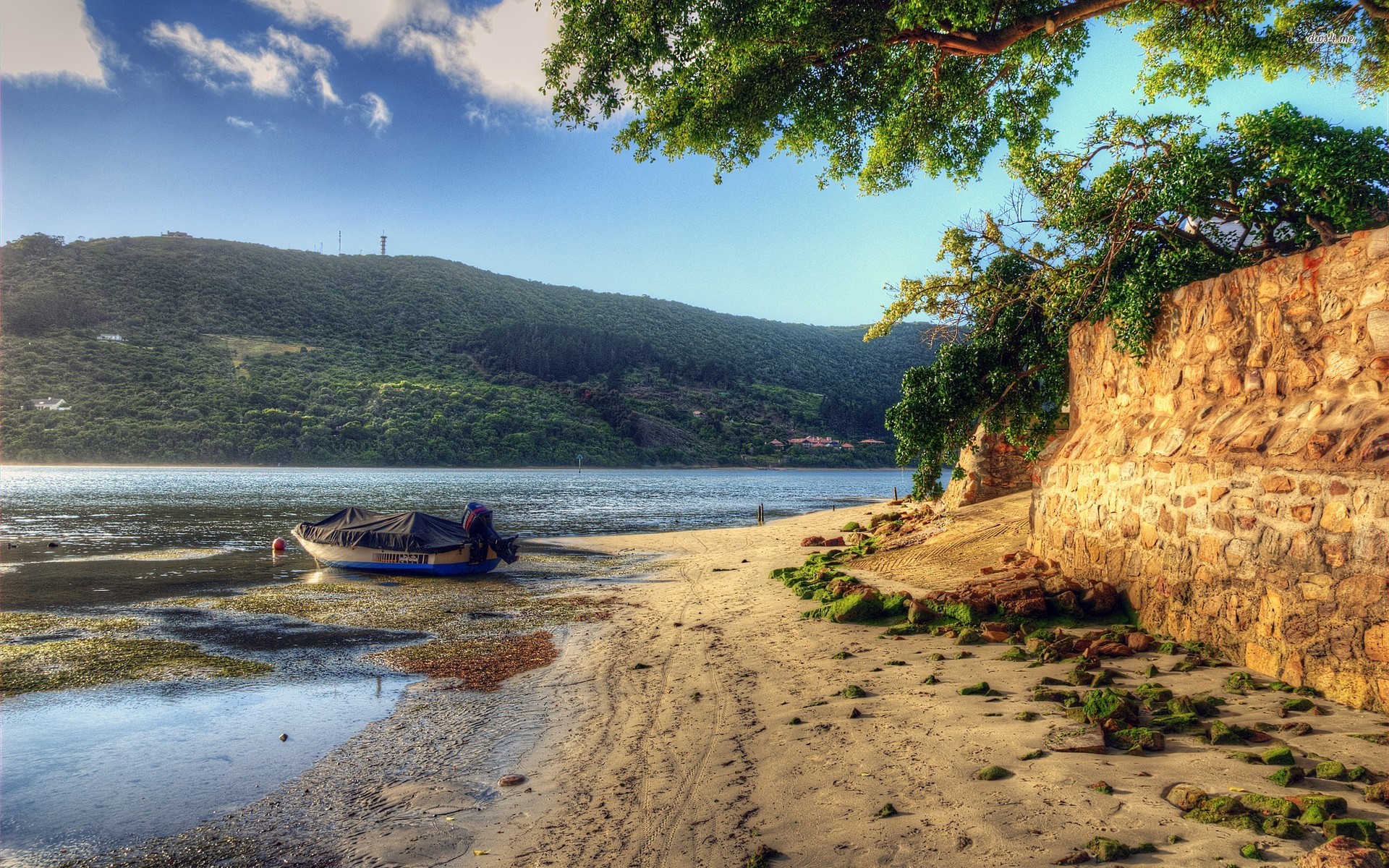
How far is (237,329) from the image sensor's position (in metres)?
95.9

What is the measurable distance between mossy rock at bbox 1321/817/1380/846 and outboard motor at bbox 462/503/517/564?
1760cm

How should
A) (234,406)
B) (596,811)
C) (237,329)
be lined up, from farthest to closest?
(237,329) → (234,406) → (596,811)

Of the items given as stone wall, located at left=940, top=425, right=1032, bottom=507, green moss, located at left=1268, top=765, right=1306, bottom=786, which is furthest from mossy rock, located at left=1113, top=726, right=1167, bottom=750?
stone wall, located at left=940, top=425, right=1032, bottom=507

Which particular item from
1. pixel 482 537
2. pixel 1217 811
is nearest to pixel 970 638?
pixel 1217 811

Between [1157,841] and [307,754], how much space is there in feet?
21.2

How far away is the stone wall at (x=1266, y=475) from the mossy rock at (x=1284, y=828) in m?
2.00

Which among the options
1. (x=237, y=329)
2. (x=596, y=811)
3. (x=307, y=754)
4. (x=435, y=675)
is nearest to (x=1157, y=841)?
(x=596, y=811)

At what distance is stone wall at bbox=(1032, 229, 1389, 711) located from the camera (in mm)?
5004

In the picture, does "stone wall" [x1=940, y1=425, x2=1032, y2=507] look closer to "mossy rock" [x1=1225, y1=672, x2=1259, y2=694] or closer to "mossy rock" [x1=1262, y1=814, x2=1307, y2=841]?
"mossy rock" [x1=1225, y1=672, x2=1259, y2=694]

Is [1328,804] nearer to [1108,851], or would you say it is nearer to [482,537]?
[1108,851]

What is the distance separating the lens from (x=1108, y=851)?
352 centimetres

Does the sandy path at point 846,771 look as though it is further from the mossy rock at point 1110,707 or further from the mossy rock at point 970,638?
the mossy rock at point 1110,707

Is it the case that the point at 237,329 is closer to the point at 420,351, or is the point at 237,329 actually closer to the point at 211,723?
the point at 420,351

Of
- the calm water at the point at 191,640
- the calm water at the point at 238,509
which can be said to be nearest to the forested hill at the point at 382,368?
the calm water at the point at 238,509
